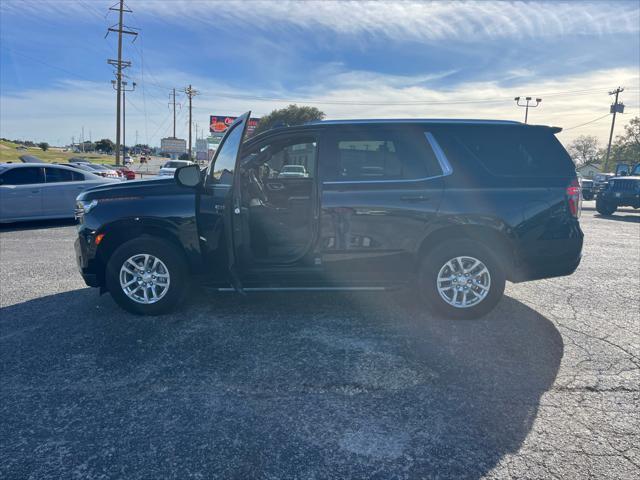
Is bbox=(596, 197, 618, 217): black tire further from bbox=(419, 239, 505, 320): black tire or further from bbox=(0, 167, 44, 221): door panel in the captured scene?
bbox=(0, 167, 44, 221): door panel

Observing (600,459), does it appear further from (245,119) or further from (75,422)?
(245,119)

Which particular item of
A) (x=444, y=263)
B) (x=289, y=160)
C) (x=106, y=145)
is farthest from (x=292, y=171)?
(x=106, y=145)

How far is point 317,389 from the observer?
3.09 m

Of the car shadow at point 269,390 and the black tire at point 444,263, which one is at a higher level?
the black tire at point 444,263

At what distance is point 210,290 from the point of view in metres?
4.40

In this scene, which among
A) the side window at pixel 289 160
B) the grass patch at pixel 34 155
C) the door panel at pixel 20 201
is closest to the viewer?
the side window at pixel 289 160

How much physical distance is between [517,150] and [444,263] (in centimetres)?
136

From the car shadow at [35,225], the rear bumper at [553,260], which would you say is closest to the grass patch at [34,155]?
the car shadow at [35,225]

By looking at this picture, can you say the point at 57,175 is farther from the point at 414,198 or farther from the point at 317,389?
the point at 317,389

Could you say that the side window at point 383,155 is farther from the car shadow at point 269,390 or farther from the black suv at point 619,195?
the black suv at point 619,195

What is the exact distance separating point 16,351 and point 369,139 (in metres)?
3.74

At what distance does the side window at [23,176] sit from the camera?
397 inches

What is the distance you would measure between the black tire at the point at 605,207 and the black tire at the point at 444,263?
1585 centimetres

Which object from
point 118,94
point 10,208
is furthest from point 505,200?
point 118,94
